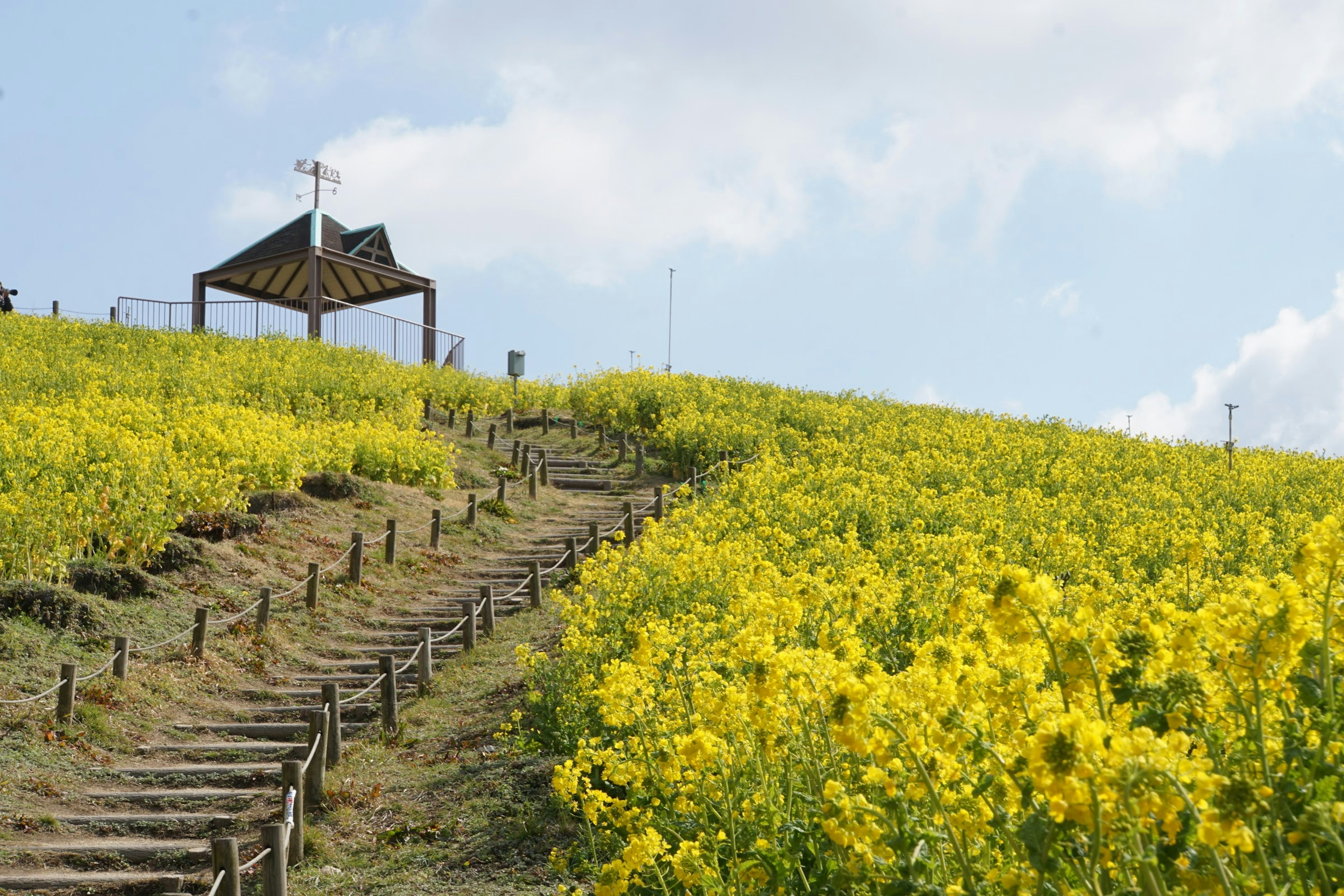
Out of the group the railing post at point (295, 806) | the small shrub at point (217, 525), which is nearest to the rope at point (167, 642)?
the small shrub at point (217, 525)

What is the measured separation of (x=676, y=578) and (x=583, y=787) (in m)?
2.10

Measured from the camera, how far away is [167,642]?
10.0 metres

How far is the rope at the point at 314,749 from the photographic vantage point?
8438 mm

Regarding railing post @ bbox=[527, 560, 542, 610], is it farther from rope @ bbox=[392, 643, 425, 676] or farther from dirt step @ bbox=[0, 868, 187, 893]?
dirt step @ bbox=[0, 868, 187, 893]

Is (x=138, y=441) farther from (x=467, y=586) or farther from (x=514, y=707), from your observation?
(x=514, y=707)

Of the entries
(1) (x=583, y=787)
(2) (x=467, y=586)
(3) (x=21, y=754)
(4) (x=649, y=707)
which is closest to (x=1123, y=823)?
(4) (x=649, y=707)

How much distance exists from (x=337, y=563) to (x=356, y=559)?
10.0 inches

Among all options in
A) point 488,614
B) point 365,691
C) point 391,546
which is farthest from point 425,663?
point 391,546

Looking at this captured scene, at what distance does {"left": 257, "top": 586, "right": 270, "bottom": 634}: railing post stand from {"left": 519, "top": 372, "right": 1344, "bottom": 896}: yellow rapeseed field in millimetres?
3562

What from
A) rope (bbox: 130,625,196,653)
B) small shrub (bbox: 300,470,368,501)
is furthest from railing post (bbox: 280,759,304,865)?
small shrub (bbox: 300,470,368,501)

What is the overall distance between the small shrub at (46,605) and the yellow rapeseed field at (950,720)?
4.77 meters

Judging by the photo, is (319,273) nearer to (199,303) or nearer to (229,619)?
(199,303)

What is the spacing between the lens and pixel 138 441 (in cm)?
1244

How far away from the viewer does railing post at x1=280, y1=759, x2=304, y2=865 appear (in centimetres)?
757
